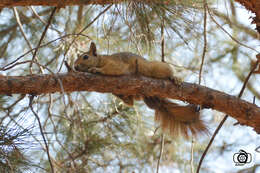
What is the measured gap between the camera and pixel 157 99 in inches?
94.3

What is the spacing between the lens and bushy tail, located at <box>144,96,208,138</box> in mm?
2213

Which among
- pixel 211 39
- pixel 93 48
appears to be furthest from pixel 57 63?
pixel 211 39

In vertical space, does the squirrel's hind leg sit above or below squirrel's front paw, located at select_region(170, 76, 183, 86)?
below

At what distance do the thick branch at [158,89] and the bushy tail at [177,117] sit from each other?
24cm

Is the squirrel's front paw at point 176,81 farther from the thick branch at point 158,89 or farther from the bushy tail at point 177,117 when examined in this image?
the bushy tail at point 177,117

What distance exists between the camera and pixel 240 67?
11.6 ft

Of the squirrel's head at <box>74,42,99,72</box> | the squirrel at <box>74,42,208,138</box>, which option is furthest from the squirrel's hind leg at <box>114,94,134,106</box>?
the squirrel's head at <box>74,42,99,72</box>

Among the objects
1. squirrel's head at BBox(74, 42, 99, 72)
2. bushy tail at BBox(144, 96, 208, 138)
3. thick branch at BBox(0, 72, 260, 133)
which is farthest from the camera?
squirrel's head at BBox(74, 42, 99, 72)

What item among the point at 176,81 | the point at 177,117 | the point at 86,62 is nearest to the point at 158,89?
the point at 176,81

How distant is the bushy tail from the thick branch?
0.78 feet

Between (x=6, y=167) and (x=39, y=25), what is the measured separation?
1.92m

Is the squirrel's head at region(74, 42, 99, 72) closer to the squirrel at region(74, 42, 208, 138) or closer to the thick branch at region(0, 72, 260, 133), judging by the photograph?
the squirrel at region(74, 42, 208, 138)

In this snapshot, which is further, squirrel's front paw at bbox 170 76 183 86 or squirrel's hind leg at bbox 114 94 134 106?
squirrel's hind leg at bbox 114 94 134 106

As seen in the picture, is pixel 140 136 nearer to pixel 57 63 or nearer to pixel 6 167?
pixel 57 63
